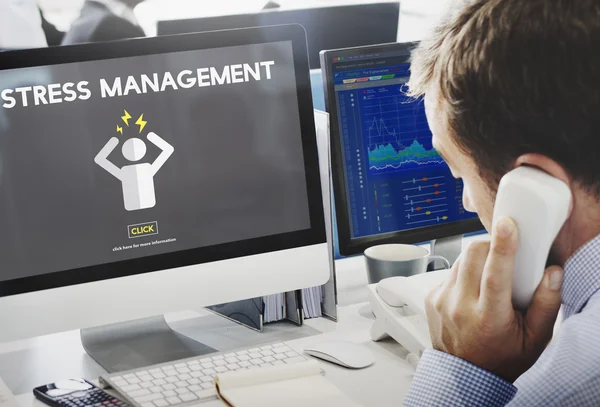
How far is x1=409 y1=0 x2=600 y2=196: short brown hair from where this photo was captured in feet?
3.03

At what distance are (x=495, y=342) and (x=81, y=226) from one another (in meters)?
0.69

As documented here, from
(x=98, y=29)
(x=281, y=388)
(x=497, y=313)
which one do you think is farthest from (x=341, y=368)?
(x=98, y=29)

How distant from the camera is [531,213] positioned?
980mm

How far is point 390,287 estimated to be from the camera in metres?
1.41

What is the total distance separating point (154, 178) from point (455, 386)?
0.62m

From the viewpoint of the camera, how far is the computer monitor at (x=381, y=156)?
5.19 feet

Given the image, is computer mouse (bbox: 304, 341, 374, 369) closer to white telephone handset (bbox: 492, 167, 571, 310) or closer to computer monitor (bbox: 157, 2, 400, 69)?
white telephone handset (bbox: 492, 167, 571, 310)

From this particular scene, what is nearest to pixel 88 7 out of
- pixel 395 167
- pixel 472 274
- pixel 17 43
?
pixel 17 43

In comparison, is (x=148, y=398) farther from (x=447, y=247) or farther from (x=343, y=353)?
(x=447, y=247)

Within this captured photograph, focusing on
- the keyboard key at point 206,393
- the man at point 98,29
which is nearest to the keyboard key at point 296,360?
the keyboard key at point 206,393

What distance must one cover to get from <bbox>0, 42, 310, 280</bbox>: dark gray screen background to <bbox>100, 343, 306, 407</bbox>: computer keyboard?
0.65ft

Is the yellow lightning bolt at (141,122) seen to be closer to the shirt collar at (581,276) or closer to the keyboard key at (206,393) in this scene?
the keyboard key at (206,393)

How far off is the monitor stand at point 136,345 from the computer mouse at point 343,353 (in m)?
0.20

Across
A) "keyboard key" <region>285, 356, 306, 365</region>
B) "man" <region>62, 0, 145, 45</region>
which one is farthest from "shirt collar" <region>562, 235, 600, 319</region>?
"man" <region>62, 0, 145, 45</region>
